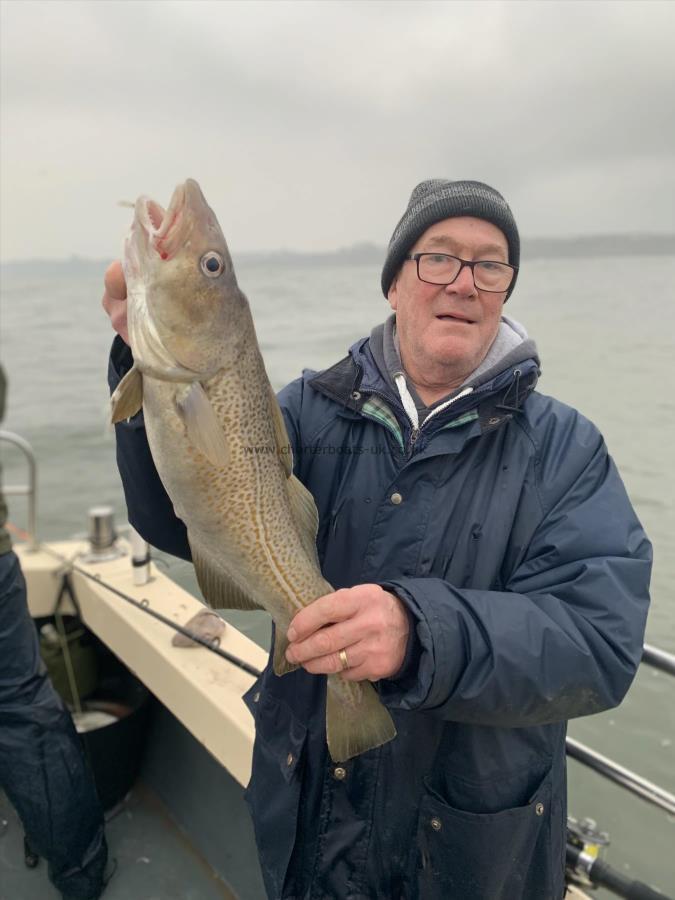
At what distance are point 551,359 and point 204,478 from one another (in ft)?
88.7

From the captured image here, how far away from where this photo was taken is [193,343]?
75.5 inches

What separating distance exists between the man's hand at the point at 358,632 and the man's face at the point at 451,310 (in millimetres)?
878

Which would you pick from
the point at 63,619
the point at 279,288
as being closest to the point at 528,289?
the point at 279,288

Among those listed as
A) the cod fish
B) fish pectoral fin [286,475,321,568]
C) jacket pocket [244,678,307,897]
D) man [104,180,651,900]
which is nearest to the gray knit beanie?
man [104,180,651,900]

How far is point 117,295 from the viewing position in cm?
191

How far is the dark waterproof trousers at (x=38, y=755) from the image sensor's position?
3066mm

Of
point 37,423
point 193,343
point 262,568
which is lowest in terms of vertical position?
point 37,423

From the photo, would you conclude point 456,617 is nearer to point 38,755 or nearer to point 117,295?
point 117,295

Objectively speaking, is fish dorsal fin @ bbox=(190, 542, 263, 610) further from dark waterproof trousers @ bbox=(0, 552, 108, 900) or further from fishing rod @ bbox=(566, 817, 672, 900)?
fishing rod @ bbox=(566, 817, 672, 900)

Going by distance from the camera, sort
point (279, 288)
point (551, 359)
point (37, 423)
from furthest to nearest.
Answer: point (279, 288), point (551, 359), point (37, 423)

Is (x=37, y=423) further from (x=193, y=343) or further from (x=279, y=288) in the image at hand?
(x=279, y=288)

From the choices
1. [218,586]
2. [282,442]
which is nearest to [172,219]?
[282,442]

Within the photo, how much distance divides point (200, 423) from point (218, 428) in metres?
0.06

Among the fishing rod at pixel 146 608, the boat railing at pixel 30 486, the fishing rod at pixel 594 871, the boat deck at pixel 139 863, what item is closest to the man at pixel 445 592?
the fishing rod at pixel 594 871
